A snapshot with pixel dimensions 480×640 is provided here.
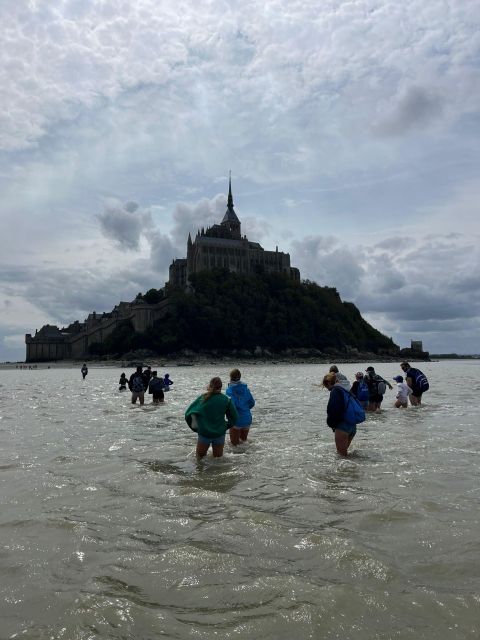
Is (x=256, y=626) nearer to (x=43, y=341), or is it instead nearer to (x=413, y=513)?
(x=413, y=513)

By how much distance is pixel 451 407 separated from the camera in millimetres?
20812

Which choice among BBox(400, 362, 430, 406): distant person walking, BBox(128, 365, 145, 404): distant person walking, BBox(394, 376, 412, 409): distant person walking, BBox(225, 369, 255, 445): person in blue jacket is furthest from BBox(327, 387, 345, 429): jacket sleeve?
BBox(128, 365, 145, 404): distant person walking

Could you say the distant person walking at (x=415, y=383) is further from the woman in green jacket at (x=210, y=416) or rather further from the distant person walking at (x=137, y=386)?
the woman in green jacket at (x=210, y=416)

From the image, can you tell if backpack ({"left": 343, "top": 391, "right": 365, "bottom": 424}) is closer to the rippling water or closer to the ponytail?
the rippling water

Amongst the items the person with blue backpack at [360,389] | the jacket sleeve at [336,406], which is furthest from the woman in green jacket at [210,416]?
the person with blue backpack at [360,389]

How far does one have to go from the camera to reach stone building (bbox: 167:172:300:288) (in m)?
164

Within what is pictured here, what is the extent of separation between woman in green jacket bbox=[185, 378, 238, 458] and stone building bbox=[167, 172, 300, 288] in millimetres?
147637

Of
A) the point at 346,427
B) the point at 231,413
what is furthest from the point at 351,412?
the point at 231,413

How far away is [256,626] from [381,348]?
193 m

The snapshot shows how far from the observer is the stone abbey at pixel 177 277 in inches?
5733

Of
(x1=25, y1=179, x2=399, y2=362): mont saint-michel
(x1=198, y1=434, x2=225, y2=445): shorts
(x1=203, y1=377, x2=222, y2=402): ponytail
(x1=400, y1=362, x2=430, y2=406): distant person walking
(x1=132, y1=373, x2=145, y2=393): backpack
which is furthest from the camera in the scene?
(x1=25, y1=179, x2=399, y2=362): mont saint-michel

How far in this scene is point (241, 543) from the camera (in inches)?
216

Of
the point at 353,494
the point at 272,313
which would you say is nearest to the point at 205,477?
the point at 353,494

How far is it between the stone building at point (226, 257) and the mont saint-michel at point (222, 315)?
333 mm
